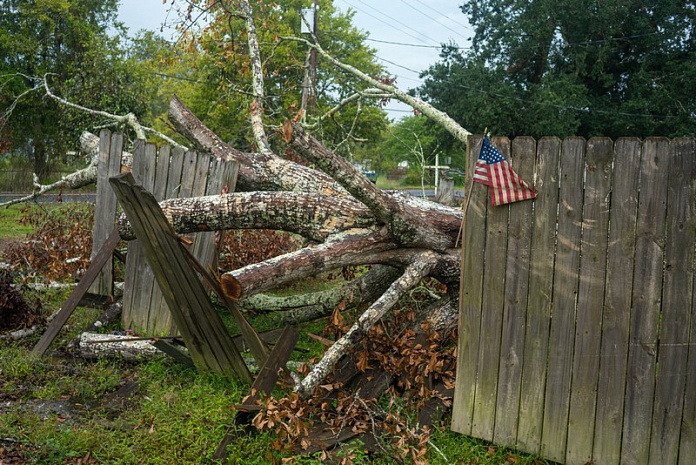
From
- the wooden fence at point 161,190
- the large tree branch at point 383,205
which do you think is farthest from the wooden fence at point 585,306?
the wooden fence at point 161,190

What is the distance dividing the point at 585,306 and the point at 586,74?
36.3 metres

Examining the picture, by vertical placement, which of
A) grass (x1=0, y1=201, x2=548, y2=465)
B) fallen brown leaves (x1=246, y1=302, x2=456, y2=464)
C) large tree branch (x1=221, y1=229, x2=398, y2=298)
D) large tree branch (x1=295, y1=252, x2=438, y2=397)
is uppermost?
large tree branch (x1=221, y1=229, x2=398, y2=298)

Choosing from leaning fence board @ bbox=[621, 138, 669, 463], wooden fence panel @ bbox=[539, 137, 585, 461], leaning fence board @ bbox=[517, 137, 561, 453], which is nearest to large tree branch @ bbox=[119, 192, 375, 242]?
leaning fence board @ bbox=[517, 137, 561, 453]

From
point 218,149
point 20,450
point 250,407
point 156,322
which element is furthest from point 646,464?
point 218,149

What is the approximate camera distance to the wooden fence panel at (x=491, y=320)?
A: 385cm

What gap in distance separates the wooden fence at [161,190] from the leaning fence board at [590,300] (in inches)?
147

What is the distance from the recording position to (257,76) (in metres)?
8.12

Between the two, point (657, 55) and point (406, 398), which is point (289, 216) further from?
point (657, 55)

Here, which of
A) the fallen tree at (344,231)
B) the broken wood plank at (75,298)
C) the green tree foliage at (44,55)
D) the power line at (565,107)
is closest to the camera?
the fallen tree at (344,231)

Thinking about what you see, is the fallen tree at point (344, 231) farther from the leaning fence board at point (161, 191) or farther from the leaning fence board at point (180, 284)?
the leaning fence board at point (161, 191)

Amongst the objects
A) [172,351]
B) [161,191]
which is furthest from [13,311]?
[172,351]

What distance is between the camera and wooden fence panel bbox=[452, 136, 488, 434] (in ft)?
12.8

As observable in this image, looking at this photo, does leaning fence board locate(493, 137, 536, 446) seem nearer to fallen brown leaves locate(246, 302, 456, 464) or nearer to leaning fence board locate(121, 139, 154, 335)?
fallen brown leaves locate(246, 302, 456, 464)

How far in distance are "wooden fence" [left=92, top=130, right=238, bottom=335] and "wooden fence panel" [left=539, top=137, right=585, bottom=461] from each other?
3.59m
